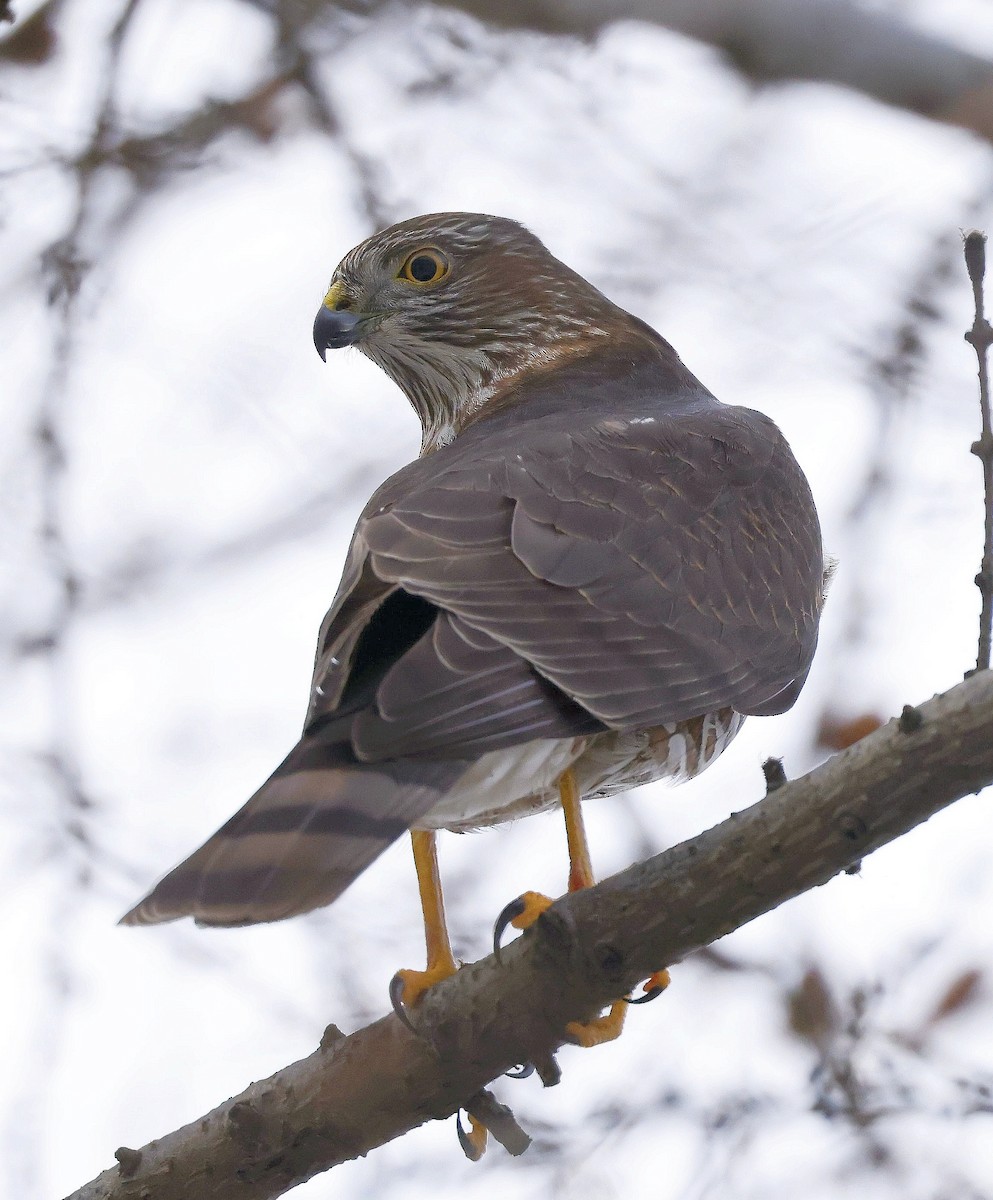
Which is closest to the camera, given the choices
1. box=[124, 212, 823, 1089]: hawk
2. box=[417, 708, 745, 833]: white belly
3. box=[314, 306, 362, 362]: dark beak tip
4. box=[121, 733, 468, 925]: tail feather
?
box=[121, 733, 468, 925]: tail feather

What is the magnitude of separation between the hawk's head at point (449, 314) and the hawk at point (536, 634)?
0.31 meters

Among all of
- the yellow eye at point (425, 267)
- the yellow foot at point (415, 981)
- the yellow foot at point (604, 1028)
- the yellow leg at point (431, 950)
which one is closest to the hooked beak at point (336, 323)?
the yellow eye at point (425, 267)

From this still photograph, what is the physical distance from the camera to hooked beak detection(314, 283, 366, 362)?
5227 mm

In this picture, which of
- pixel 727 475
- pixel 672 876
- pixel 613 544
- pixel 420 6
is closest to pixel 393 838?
pixel 672 876

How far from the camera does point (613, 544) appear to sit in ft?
11.1

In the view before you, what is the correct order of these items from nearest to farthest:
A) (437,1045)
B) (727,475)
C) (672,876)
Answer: (672,876)
(437,1045)
(727,475)

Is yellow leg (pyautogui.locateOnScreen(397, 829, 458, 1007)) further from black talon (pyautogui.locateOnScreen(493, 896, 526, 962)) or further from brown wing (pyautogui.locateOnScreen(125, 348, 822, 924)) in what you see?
brown wing (pyautogui.locateOnScreen(125, 348, 822, 924))

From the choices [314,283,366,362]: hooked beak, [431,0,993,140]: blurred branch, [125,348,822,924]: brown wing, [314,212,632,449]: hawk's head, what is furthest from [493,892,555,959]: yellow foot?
[314,283,366,362]: hooked beak

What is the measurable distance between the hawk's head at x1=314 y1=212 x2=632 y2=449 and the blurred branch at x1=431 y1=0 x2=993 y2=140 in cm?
256

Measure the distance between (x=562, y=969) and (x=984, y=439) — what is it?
4.16ft

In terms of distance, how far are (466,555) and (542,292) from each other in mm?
2488

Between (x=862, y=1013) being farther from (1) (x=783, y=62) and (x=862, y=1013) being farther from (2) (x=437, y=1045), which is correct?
(1) (x=783, y=62)

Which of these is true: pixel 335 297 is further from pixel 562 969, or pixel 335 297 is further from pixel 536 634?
pixel 562 969

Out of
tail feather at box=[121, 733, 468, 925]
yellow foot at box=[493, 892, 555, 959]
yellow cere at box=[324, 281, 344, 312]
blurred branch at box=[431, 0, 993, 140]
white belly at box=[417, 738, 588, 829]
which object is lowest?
yellow foot at box=[493, 892, 555, 959]
